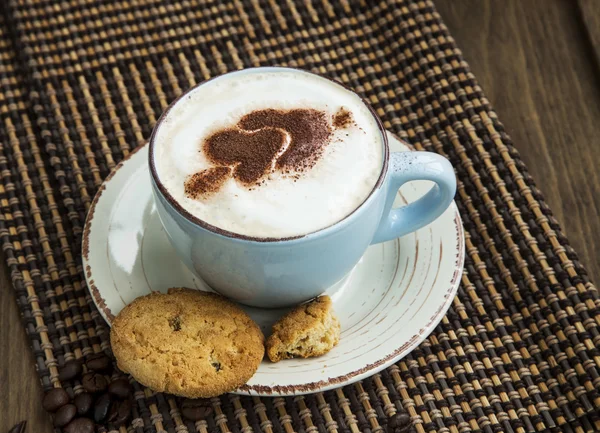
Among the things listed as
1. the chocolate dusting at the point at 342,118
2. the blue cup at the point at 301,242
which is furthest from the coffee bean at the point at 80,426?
the chocolate dusting at the point at 342,118

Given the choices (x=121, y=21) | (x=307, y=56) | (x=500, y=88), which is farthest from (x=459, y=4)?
(x=121, y=21)

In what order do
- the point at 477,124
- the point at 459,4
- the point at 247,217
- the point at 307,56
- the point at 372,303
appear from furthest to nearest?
1. the point at 459,4
2. the point at 307,56
3. the point at 477,124
4. the point at 372,303
5. the point at 247,217

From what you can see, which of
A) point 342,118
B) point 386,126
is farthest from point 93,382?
point 386,126

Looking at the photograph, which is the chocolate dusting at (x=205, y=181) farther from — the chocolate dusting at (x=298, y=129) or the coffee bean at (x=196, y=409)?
the coffee bean at (x=196, y=409)

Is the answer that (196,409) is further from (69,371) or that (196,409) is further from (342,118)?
(342,118)

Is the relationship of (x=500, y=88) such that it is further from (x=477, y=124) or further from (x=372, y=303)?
(x=372, y=303)

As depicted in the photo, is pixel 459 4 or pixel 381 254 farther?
pixel 459 4

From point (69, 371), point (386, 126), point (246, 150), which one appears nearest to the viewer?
point (246, 150)
